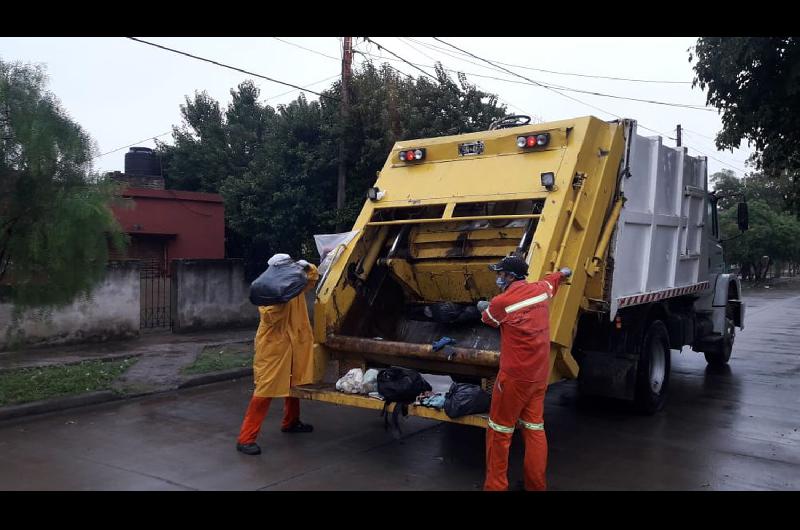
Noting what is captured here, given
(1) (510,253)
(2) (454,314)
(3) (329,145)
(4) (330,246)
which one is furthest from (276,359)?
(3) (329,145)

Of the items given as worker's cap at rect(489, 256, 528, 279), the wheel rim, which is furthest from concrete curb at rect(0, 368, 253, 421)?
the wheel rim

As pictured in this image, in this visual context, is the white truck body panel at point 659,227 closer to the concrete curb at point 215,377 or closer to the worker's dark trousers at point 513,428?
the worker's dark trousers at point 513,428

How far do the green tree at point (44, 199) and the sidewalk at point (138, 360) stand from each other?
1056 mm

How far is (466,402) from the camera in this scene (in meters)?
4.61

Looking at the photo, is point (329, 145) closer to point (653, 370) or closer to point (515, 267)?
point (653, 370)

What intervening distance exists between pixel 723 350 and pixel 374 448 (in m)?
5.95

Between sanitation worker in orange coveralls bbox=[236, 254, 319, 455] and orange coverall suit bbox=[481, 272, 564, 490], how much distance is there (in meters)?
1.70

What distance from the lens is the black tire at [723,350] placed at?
9.13 metres

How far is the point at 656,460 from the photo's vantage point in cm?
527

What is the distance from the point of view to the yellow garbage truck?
5.30 meters

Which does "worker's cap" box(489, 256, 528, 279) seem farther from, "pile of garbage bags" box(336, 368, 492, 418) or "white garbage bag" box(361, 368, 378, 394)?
"white garbage bag" box(361, 368, 378, 394)

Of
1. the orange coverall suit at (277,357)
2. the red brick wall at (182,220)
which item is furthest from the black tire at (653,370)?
the red brick wall at (182,220)

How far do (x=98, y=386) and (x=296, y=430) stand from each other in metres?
2.71
